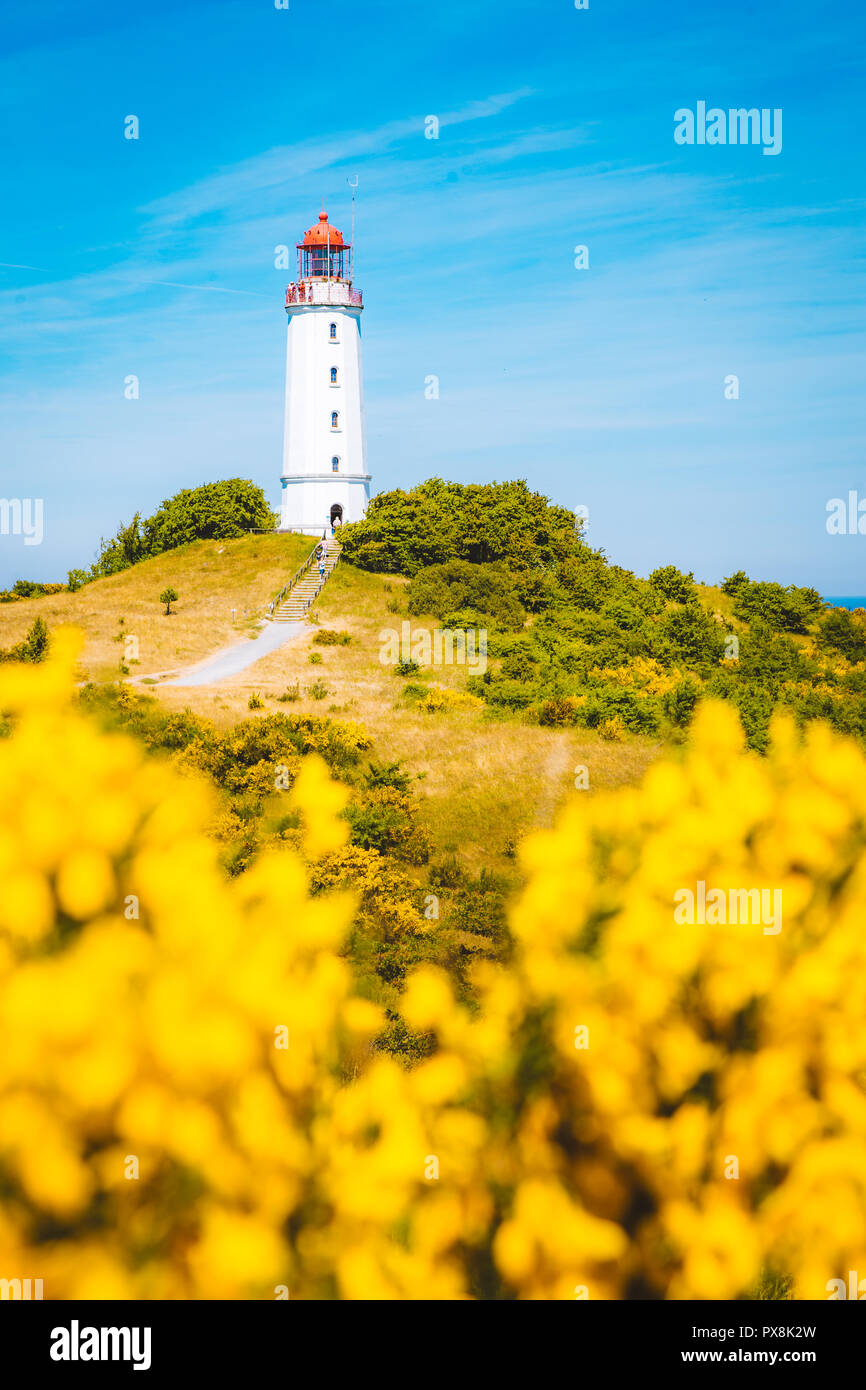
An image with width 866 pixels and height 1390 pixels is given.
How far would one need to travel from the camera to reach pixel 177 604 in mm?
36406

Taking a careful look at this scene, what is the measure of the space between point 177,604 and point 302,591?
4398 millimetres

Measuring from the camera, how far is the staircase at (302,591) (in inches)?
1372

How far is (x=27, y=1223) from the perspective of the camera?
2238 mm

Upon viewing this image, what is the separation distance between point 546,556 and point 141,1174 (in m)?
35.9

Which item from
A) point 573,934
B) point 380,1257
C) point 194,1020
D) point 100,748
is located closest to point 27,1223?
point 194,1020

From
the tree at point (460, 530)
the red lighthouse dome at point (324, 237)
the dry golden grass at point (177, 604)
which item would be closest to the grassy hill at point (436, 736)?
the dry golden grass at point (177, 604)

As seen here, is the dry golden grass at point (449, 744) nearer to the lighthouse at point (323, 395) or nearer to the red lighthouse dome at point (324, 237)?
the lighthouse at point (323, 395)

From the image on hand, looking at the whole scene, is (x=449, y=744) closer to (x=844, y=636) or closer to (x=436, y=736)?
(x=436, y=736)

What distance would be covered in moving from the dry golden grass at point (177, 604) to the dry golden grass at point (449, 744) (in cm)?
284

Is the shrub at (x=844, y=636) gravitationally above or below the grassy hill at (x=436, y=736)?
above

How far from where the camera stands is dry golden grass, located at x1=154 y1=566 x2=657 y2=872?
51.1 ft

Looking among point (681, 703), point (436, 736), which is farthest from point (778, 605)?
point (436, 736)

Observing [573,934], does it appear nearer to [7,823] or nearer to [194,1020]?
[194,1020]
